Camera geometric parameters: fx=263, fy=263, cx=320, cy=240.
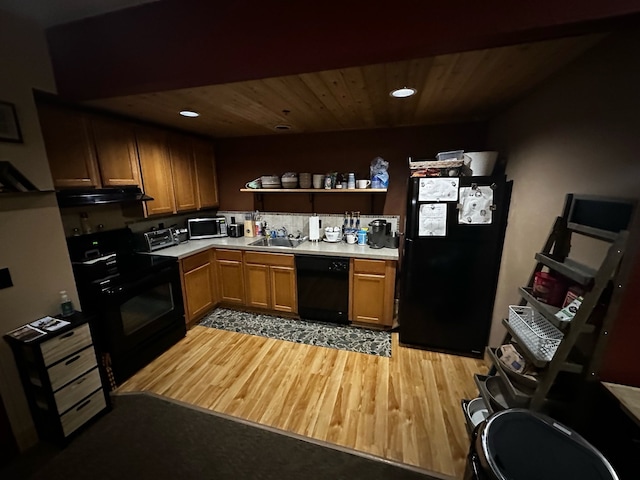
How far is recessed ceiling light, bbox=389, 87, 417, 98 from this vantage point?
1.82m

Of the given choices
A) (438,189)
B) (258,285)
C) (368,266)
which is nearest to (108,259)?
(258,285)

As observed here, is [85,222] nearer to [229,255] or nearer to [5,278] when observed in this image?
[5,278]

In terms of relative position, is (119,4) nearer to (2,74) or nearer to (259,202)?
(2,74)

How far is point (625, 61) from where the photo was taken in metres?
1.12

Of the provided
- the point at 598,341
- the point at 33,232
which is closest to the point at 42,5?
the point at 33,232

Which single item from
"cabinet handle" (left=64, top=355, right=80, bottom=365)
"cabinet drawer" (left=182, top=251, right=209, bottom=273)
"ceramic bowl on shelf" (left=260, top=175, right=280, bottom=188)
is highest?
"ceramic bowl on shelf" (left=260, top=175, right=280, bottom=188)

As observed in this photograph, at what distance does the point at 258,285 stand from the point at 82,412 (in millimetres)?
1716

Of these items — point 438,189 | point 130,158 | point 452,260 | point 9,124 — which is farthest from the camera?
point 130,158

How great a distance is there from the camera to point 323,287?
290 centimetres

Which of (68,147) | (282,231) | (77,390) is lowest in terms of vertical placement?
(77,390)

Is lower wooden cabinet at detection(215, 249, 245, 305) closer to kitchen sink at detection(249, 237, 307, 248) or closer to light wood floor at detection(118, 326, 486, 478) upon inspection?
kitchen sink at detection(249, 237, 307, 248)

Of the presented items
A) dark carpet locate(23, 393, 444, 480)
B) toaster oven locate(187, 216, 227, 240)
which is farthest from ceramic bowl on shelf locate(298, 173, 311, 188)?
dark carpet locate(23, 393, 444, 480)

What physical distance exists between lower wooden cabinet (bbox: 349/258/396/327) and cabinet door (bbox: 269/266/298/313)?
661 mm

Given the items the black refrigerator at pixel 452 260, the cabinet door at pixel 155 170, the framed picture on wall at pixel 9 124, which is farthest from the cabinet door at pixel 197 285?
the black refrigerator at pixel 452 260
